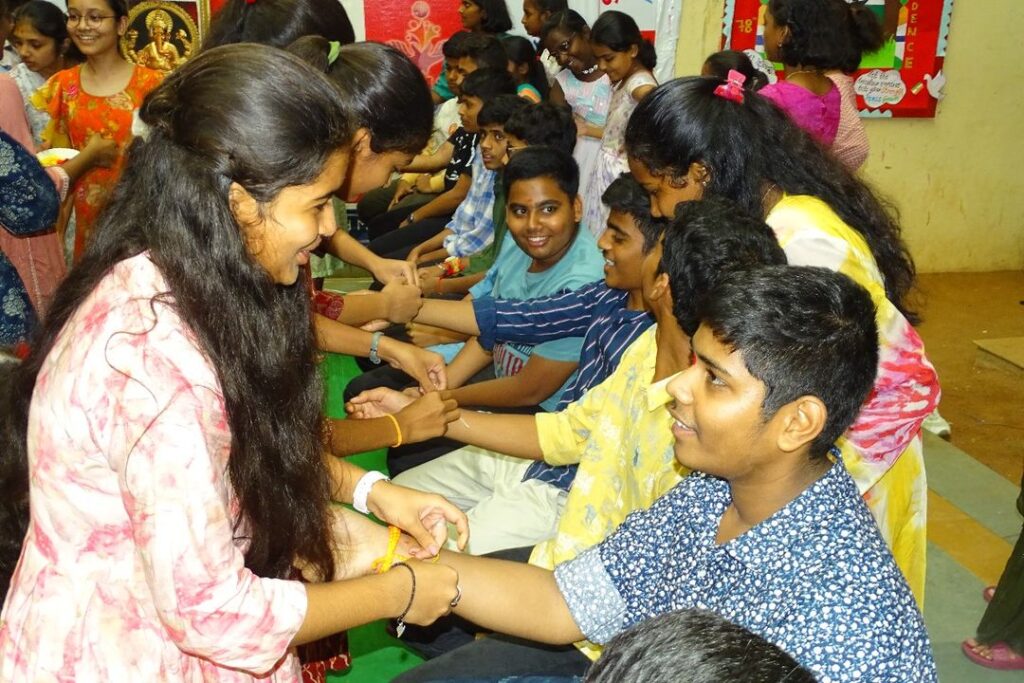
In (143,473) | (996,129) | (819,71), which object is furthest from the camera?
(996,129)

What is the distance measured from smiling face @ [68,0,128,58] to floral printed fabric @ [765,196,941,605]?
2459 mm

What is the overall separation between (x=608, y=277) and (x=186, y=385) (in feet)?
5.45

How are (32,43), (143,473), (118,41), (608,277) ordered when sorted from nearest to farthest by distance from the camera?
(143,473) → (608,277) → (118,41) → (32,43)

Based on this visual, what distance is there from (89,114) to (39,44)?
171cm

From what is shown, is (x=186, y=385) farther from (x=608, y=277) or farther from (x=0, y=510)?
(x=608, y=277)

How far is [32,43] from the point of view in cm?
483

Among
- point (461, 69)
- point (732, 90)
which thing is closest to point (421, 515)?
point (732, 90)

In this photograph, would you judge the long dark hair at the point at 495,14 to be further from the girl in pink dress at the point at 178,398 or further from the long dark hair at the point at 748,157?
the girl in pink dress at the point at 178,398

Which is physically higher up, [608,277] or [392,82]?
[392,82]

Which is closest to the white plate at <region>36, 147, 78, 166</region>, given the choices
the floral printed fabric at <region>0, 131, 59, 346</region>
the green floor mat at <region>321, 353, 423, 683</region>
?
the floral printed fabric at <region>0, 131, 59, 346</region>

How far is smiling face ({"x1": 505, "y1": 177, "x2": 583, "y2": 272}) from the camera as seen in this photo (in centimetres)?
314

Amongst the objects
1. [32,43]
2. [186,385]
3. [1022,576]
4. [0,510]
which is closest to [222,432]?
[186,385]

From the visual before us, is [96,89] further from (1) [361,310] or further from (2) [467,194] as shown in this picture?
(2) [467,194]

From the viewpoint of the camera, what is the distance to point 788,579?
4.37ft
